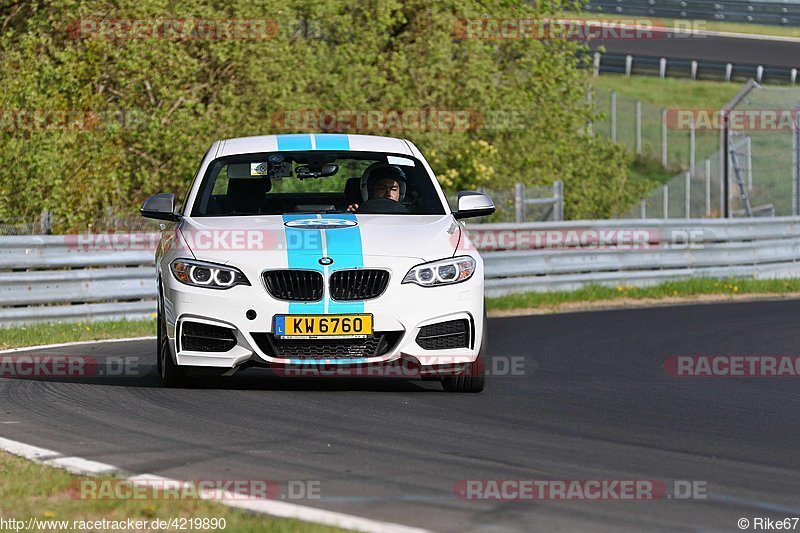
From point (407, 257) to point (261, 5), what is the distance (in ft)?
54.0

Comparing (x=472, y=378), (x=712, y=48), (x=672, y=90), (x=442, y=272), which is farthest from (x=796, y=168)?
(x=712, y=48)

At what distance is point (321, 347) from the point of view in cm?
883

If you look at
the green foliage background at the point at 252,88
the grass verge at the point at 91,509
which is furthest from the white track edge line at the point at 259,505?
the green foliage background at the point at 252,88

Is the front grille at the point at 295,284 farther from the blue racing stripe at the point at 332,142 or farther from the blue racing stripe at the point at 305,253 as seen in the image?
the blue racing stripe at the point at 332,142

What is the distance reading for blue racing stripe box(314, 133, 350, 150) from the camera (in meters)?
10.4

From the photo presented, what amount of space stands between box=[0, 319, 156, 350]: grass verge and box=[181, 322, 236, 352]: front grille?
4.56 m

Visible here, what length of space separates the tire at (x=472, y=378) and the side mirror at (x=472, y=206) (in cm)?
93

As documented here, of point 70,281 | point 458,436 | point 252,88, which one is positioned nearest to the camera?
point 458,436

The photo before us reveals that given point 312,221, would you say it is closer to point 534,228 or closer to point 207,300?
point 207,300

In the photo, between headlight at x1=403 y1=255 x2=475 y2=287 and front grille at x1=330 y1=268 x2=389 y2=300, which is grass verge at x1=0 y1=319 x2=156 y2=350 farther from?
headlight at x1=403 y1=255 x2=475 y2=287

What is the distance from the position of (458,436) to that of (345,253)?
1.78m

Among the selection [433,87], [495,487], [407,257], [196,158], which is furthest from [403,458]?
[433,87]

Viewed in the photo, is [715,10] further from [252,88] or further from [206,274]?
[206,274]

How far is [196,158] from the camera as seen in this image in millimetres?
22984
